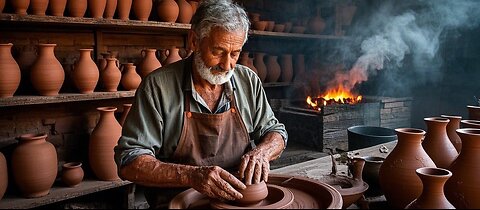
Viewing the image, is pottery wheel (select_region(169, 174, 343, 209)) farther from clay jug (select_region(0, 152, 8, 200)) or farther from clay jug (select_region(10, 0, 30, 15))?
clay jug (select_region(10, 0, 30, 15))

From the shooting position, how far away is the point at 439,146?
2184 mm

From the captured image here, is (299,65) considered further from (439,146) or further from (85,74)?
(439,146)

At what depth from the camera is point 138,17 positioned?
14.1 feet

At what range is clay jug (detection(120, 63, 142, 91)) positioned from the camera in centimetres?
418

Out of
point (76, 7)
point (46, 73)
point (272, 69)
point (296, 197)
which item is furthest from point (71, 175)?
point (272, 69)

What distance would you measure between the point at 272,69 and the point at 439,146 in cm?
413

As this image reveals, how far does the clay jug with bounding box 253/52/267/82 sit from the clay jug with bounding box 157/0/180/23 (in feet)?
5.86

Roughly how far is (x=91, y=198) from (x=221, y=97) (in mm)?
2532

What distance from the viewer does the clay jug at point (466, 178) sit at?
5.78ft

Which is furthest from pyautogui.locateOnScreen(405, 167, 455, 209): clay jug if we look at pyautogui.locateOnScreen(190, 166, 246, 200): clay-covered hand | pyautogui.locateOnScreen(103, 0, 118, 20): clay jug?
pyautogui.locateOnScreen(103, 0, 118, 20): clay jug

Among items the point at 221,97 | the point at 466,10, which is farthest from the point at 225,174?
the point at 466,10

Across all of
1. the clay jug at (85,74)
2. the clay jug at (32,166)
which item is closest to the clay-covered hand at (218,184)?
the clay jug at (32,166)

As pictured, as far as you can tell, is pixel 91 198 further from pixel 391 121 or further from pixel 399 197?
pixel 391 121

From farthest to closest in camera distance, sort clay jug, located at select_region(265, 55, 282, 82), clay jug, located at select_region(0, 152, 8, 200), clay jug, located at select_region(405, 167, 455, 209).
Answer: clay jug, located at select_region(265, 55, 282, 82)
clay jug, located at select_region(0, 152, 8, 200)
clay jug, located at select_region(405, 167, 455, 209)
